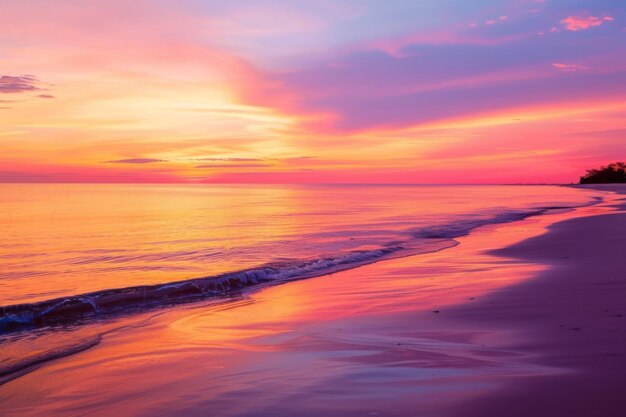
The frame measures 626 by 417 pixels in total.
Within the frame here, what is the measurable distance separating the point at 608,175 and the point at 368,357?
169m

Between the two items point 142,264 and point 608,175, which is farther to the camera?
point 608,175

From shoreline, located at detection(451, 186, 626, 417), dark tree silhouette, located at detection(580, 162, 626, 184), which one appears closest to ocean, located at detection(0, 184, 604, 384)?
shoreline, located at detection(451, 186, 626, 417)

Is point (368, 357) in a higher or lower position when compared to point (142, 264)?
lower

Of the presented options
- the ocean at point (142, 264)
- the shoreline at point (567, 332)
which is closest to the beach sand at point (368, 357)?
the shoreline at point (567, 332)

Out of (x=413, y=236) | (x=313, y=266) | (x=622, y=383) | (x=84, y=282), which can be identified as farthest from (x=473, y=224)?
(x=622, y=383)

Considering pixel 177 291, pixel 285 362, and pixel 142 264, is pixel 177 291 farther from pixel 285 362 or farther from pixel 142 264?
pixel 285 362

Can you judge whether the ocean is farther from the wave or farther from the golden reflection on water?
the golden reflection on water

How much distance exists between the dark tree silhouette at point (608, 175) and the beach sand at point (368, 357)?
159 meters

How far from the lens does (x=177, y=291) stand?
1155cm

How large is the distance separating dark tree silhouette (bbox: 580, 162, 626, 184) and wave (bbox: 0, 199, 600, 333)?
15242cm

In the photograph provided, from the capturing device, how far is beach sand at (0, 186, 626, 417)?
4363 millimetres

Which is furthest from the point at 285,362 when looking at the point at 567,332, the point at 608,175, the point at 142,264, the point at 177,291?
the point at 608,175

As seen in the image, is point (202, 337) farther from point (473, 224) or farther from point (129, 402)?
point (473, 224)

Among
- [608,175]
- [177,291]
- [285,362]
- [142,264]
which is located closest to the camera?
[285,362]
